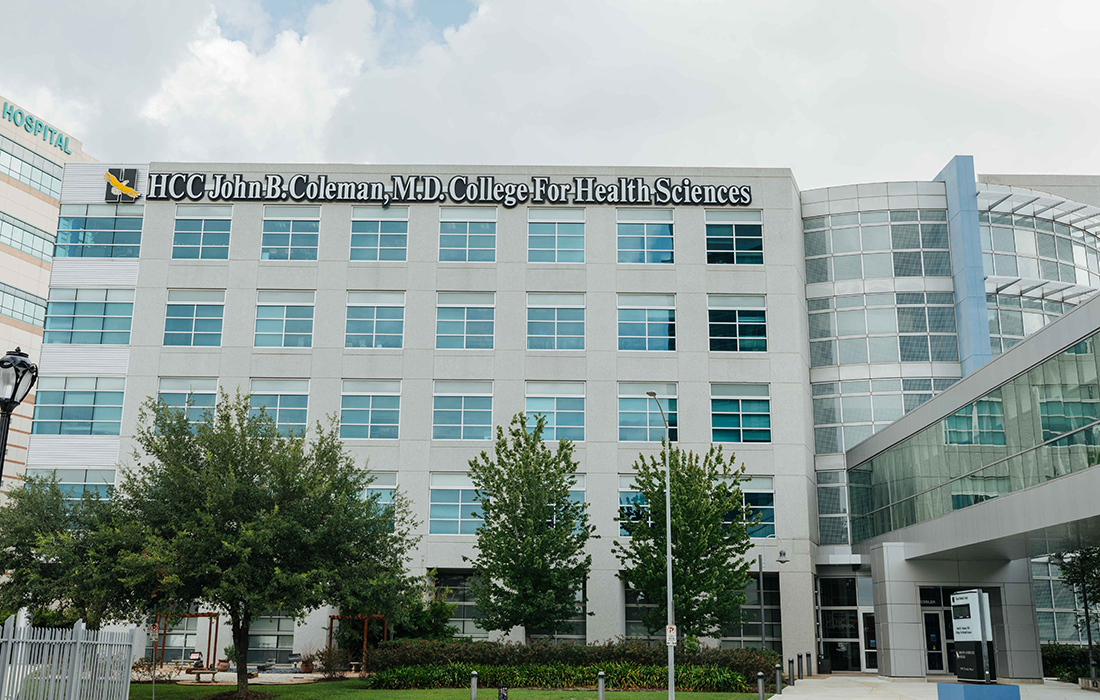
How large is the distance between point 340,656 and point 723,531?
14.8 m

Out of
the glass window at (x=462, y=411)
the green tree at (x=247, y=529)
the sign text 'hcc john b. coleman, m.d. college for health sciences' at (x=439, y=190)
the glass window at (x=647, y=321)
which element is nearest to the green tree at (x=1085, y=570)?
the glass window at (x=647, y=321)

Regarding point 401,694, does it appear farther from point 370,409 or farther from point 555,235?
point 555,235

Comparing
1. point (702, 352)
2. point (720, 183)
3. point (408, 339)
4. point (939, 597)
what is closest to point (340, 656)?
point (408, 339)

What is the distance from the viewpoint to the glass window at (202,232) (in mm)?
43312

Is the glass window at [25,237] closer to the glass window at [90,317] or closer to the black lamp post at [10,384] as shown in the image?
the glass window at [90,317]

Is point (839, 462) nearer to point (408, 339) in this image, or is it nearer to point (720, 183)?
point (720, 183)

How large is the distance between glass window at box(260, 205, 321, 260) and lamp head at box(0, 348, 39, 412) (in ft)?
98.9

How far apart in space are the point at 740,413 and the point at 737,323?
3.96 metres

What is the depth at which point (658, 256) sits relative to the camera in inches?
1686

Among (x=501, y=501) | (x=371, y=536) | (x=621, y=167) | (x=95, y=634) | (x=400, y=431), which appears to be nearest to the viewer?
(x=95, y=634)

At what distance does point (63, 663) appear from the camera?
15516 millimetres

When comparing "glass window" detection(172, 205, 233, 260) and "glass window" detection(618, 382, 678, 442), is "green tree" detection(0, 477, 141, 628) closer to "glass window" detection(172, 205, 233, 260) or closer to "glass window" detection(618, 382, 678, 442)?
"glass window" detection(172, 205, 233, 260)

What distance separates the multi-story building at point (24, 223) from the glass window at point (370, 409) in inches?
953

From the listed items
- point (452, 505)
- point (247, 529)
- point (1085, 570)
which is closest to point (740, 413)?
point (452, 505)
